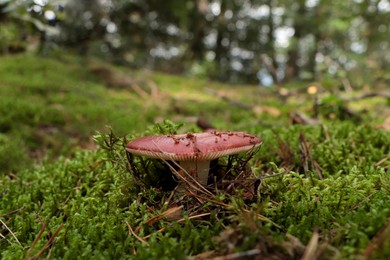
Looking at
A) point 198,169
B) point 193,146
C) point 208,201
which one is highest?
point 193,146

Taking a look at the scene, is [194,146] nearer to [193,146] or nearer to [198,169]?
[193,146]

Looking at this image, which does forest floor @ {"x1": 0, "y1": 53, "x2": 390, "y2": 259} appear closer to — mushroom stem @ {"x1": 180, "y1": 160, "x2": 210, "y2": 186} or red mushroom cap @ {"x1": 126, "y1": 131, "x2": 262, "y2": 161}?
mushroom stem @ {"x1": 180, "y1": 160, "x2": 210, "y2": 186}

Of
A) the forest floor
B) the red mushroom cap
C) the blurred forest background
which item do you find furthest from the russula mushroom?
the blurred forest background

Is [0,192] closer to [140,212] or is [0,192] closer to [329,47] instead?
[140,212]

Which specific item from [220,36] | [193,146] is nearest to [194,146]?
[193,146]

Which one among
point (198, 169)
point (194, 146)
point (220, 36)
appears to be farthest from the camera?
point (220, 36)

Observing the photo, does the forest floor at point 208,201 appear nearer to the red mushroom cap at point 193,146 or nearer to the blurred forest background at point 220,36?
the red mushroom cap at point 193,146
